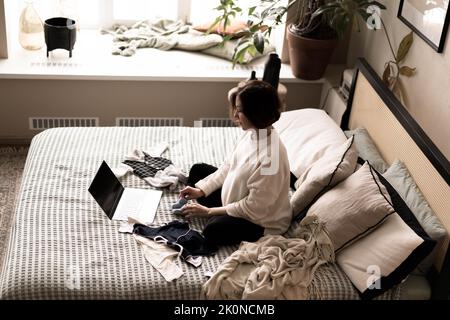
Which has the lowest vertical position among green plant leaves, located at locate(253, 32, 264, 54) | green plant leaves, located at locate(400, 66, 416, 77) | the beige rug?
the beige rug

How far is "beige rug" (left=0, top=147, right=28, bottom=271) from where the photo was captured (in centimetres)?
298

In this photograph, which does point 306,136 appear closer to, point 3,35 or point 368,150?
point 368,150

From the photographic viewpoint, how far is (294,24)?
3547mm

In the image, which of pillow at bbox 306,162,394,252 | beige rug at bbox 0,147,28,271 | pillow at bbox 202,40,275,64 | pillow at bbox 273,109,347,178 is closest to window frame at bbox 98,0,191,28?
pillow at bbox 202,40,275,64

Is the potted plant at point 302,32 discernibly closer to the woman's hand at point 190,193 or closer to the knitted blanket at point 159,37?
the knitted blanket at point 159,37

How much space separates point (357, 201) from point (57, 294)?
3.51ft

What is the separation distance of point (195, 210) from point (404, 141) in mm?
870

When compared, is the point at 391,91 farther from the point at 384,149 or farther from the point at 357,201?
the point at 357,201

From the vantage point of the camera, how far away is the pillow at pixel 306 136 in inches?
109

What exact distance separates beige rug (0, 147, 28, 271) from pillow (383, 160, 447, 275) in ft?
5.40

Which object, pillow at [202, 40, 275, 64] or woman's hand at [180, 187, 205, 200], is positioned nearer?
woman's hand at [180, 187, 205, 200]

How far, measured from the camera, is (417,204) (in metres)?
2.39

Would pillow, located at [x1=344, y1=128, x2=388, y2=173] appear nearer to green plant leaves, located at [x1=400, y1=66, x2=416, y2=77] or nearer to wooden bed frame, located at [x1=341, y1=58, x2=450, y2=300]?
wooden bed frame, located at [x1=341, y1=58, x2=450, y2=300]

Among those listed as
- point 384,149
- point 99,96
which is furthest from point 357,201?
point 99,96
